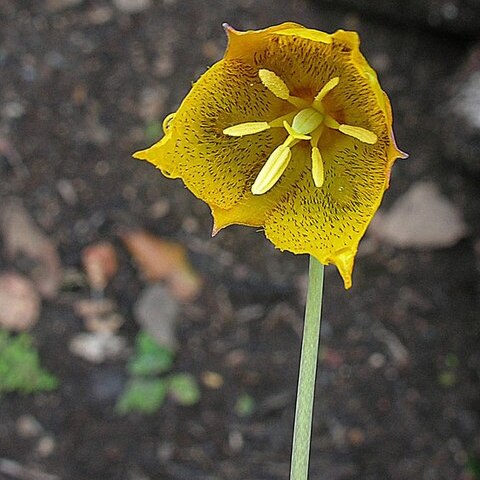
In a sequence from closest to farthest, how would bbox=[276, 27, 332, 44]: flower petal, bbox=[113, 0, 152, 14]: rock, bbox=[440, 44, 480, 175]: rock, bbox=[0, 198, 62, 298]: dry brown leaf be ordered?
bbox=[276, 27, 332, 44]: flower petal → bbox=[440, 44, 480, 175]: rock → bbox=[0, 198, 62, 298]: dry brown leaf → bbox=[113, 0, 152, 14]: rock

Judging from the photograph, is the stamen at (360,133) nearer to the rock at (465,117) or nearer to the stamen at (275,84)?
the stamen at (275,84)

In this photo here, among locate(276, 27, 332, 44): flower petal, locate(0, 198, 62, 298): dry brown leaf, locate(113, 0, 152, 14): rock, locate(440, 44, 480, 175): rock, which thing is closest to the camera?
locate(276, 27, 332, 44): flower petal

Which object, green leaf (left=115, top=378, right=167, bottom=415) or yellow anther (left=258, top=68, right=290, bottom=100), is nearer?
yellow anther (left=258, top=68, right=290, bottom=100)

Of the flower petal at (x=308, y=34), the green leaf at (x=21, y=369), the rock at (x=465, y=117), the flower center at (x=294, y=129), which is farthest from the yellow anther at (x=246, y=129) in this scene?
the green leaf at (x=21, y=369)

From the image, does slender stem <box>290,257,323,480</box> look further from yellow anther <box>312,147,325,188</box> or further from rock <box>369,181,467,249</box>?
rock <box>369,181,467,249</box>

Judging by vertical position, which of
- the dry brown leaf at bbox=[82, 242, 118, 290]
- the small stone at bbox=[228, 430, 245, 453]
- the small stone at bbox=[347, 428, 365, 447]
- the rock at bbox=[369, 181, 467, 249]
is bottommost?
the small stone at bbox=[228, 430, 245, 453]

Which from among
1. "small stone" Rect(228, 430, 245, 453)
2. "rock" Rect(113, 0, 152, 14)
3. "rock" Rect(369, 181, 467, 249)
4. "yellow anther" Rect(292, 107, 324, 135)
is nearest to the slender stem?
"yellow anther" Rect(292, 107, 324, 135)
